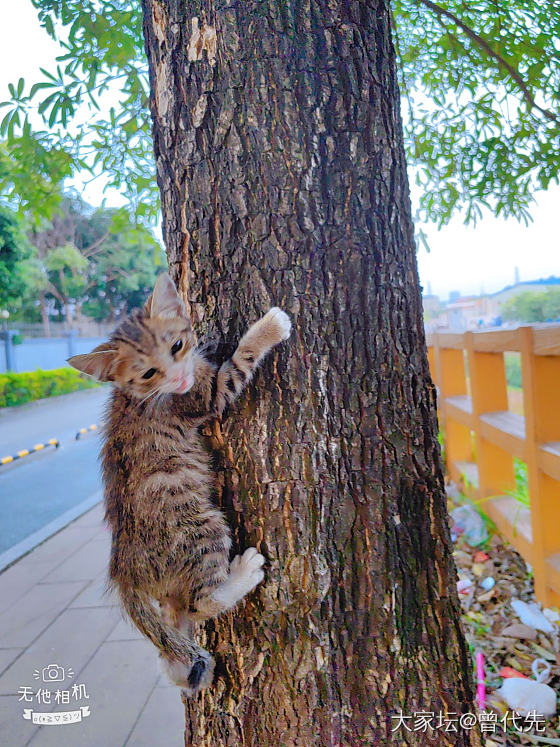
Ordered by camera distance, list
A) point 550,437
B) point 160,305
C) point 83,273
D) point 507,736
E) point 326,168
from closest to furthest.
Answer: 1. point 326,168
2. point 160,305
3. point 507,736
4. point 550,437
5. point 83,273


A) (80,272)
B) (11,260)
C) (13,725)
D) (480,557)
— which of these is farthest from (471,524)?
(80,272)

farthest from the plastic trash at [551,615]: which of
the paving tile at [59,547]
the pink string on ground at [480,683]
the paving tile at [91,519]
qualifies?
the paving tile at [91,519]

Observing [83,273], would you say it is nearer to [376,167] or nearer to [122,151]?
[122,151]

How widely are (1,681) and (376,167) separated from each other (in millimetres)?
2365

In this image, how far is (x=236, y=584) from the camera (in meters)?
0.96

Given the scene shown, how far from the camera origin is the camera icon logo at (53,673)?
2057mm

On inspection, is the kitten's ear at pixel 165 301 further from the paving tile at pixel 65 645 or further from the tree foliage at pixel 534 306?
the tree foliage at pixel 534 306

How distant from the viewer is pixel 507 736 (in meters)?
1.53

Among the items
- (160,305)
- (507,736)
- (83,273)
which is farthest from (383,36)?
(83,273)

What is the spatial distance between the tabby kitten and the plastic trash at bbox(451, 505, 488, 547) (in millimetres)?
2190

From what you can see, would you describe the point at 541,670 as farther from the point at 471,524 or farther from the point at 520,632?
the point at 471,524

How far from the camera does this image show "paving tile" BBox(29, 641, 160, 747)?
1846 millimetres

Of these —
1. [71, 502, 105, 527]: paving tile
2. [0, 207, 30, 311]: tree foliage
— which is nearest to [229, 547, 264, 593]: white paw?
[71, 502, 105, 527]: paving tile

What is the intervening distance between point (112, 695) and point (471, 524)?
197 centimetres
